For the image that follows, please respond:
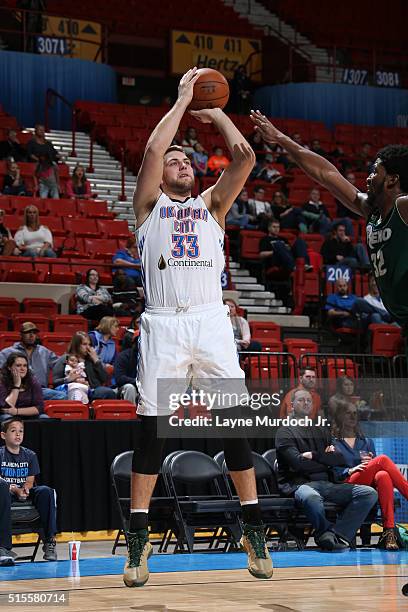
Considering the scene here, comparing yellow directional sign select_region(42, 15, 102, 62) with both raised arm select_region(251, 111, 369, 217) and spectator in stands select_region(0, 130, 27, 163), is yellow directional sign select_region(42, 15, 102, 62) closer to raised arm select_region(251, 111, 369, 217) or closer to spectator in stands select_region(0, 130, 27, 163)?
spectator in stands select_region(0, 130, 27, 163)

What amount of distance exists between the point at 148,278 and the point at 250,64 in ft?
74.0

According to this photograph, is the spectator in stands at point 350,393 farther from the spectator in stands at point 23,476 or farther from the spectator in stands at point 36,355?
the spectator in stands at point 23,476

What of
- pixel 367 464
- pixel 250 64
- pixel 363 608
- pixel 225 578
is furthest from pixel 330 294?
pixel 250 64

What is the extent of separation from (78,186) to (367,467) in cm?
940

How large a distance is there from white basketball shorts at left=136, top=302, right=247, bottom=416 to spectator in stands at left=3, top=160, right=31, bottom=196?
11233 mm

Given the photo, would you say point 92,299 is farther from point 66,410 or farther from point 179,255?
point 179,255

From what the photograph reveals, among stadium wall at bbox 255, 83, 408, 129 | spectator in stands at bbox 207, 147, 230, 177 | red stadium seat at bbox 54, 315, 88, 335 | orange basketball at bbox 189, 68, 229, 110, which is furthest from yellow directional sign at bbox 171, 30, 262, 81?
orange basketball at bbox 189, 68, 229, 110

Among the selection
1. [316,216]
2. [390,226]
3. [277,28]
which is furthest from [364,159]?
[390,226]

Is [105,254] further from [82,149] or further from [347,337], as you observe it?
[82,149]

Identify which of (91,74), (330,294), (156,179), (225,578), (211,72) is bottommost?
(225,578)

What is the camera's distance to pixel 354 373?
12867 mm

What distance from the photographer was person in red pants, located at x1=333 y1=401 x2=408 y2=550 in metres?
9.22

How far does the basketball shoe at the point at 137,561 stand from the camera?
548 centimetres

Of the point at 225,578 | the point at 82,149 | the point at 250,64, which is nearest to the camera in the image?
the point at 225,578
